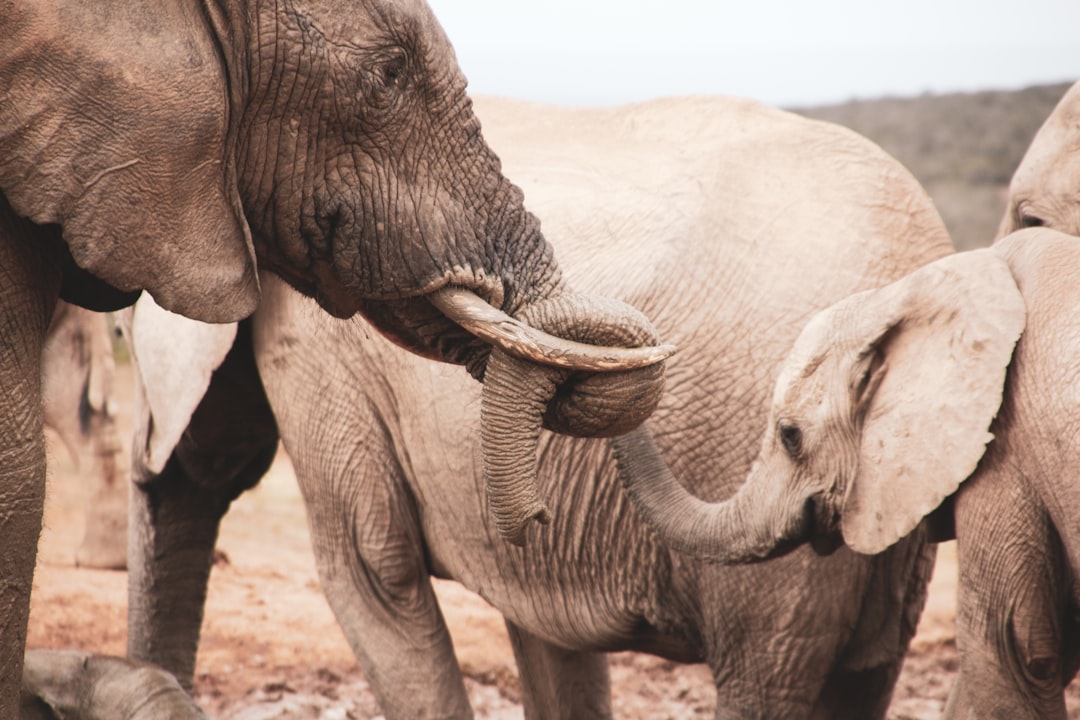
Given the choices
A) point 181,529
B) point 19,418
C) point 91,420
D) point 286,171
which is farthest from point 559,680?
point 91,420

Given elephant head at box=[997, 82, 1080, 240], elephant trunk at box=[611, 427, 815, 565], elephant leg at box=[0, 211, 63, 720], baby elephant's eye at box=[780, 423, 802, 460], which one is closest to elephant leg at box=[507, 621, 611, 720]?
elephant trunk at box=[611, 427, 815, 565]

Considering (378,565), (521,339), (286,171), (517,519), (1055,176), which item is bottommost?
(378,565)

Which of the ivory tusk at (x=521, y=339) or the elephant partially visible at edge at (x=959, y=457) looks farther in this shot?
the elephant partially visible at edge at (x=959, y=457)

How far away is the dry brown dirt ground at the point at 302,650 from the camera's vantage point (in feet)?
16.5

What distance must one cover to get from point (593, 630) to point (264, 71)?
5.66ft

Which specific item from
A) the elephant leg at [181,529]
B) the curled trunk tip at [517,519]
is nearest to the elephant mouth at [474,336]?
the curled trunk tip at [517,519]

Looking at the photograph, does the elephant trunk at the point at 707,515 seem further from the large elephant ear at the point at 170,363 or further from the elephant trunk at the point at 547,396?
the large elephant ear at the point at 170,363

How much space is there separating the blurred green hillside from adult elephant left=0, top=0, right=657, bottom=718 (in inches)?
441

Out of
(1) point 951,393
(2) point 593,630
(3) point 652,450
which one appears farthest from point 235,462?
(1) point 951,393

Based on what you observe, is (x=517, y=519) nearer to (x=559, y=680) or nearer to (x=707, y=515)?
(x=707, y=515)

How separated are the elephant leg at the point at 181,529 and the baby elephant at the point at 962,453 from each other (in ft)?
5.46

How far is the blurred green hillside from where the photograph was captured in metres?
14.0

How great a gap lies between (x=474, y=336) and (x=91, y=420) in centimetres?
488

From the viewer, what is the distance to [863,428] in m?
3.02
